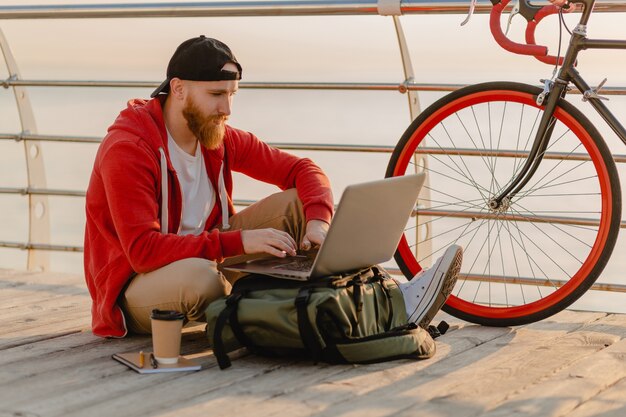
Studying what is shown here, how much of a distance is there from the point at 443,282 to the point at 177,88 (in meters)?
0.93

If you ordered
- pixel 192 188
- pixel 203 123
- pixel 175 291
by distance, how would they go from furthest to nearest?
pixel 192 188 < pixel 203 123 < pixel 175 291

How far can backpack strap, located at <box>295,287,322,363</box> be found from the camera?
2.61 m

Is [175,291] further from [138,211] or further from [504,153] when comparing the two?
[504,153]

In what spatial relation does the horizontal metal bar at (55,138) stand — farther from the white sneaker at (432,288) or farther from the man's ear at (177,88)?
the white sneaker at (432,288)

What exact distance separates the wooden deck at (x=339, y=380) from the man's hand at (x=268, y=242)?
29cm

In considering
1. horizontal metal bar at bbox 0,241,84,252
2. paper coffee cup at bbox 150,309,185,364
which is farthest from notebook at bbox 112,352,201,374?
horizontal metal bar at bbox 0,241,84,252

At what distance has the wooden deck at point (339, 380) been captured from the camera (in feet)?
7.54

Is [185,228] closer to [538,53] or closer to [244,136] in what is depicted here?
[244,136]

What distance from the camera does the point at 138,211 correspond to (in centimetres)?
280

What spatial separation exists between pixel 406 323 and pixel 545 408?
627mm

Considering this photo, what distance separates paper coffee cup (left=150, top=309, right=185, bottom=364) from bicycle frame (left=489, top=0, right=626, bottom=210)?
1081 mm

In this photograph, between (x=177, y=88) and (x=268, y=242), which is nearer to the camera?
(x=268, y=242)

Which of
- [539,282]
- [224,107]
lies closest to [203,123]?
[224,107]

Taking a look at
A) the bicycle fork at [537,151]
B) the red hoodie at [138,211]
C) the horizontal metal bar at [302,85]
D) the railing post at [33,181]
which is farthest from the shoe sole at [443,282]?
the railing post at [33,181]
